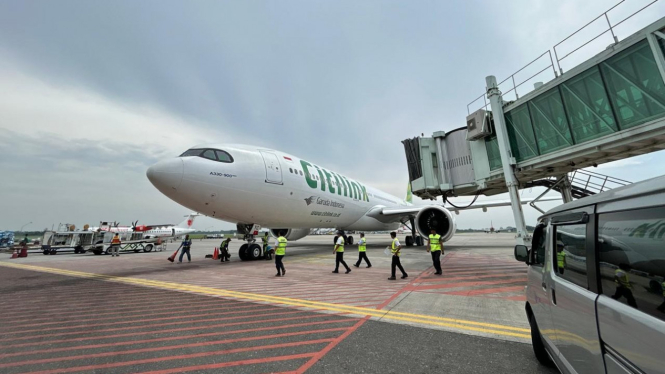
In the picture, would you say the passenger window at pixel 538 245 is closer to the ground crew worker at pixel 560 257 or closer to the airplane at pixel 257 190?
the ground crew worker at pixel 560 257

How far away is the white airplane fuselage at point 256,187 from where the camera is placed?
884 centimetres

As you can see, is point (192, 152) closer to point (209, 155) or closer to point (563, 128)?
point (209, 155)

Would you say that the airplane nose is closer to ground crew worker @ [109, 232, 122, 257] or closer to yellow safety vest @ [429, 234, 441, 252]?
yellow safety vest @ [429, 234, 441, 252]

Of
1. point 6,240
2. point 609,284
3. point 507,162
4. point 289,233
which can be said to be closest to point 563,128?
point 507,162

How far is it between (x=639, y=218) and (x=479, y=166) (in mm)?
10196

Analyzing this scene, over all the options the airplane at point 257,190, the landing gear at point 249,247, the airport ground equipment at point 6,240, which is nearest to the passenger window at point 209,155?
the airplane at point 257,190

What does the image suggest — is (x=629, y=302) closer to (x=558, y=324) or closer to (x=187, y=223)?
(x=558, y=324)

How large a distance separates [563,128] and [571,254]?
24.1ft

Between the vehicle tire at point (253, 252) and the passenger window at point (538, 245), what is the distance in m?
11.8

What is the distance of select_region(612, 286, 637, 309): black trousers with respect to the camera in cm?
134

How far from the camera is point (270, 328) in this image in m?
3.89

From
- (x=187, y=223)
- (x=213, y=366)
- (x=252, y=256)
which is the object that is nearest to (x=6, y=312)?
(x=213, y=366)

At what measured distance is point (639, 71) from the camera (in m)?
5.69

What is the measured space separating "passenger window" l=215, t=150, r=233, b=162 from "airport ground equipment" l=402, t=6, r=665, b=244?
27.2ft
